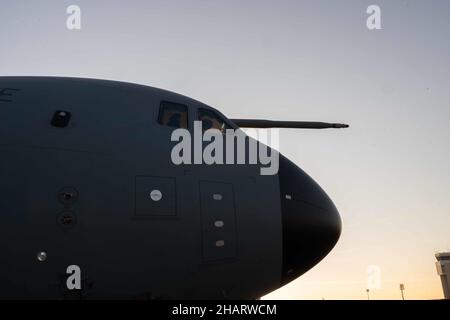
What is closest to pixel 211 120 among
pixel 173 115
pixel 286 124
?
pixel 173 115

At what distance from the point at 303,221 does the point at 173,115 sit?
10.3 feet

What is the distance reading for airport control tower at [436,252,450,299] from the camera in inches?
3653

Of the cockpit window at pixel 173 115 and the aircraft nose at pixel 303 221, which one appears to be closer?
the aircraft nose at pixel 303 221

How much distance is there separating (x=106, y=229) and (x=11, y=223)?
139cm

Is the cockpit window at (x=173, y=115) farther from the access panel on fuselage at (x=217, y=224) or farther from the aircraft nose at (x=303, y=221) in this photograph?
the aircraft nose at (x=303, y=221)

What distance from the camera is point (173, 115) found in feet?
26.5

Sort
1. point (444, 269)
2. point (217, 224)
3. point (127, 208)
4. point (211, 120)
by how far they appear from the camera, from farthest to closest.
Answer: point (444, 269) < point (211, 120) < point (217, 224) < point (127, 208)

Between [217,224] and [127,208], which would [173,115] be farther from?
[217,224]

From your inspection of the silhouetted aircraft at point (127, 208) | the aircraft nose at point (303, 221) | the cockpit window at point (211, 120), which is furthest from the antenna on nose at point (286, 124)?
the silhouetted aircraft at point (127, 208)

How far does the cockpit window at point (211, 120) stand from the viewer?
8.43 m

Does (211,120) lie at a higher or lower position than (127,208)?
higher

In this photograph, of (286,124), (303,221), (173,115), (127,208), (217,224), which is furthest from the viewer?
(286,124)

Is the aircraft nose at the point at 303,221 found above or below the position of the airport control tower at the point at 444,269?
above

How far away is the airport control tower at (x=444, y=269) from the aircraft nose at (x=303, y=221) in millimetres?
89087
